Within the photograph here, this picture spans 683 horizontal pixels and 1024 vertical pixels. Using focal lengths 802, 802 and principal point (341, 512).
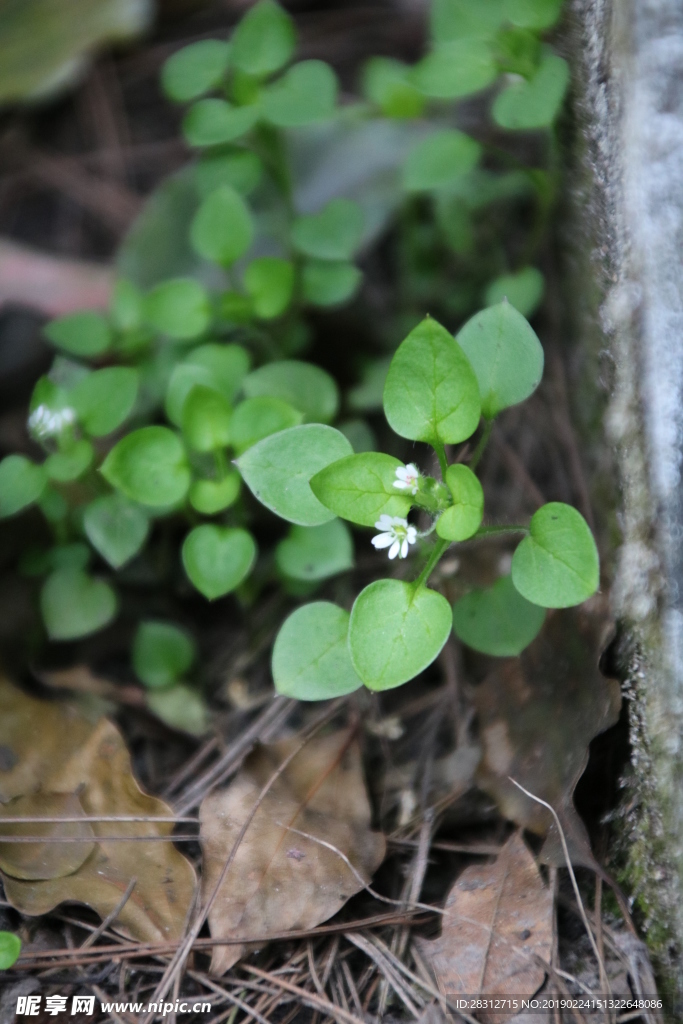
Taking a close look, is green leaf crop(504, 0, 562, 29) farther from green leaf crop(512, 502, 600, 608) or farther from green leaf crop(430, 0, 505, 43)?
green leaf crop(512, 502, 600, 608)

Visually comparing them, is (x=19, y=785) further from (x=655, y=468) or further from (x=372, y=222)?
(x=372, y=222)

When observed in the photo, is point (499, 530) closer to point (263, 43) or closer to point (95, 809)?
point (95, 809)

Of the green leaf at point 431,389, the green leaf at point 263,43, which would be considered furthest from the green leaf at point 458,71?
the green leaf at point 431,389

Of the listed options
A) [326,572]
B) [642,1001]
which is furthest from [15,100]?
[642,1001]

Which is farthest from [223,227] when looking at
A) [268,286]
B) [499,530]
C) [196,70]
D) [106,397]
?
[499,530]

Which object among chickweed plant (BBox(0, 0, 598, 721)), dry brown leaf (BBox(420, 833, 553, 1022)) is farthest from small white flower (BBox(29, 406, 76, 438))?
dry brown leaf (BBox(420, 833, 553, 1022))

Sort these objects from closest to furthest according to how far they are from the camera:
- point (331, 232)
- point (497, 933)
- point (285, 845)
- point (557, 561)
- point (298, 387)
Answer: point (557, 561) → point (497, 933) → point (285, 845) → point (298, 387) → point (331, 232)
